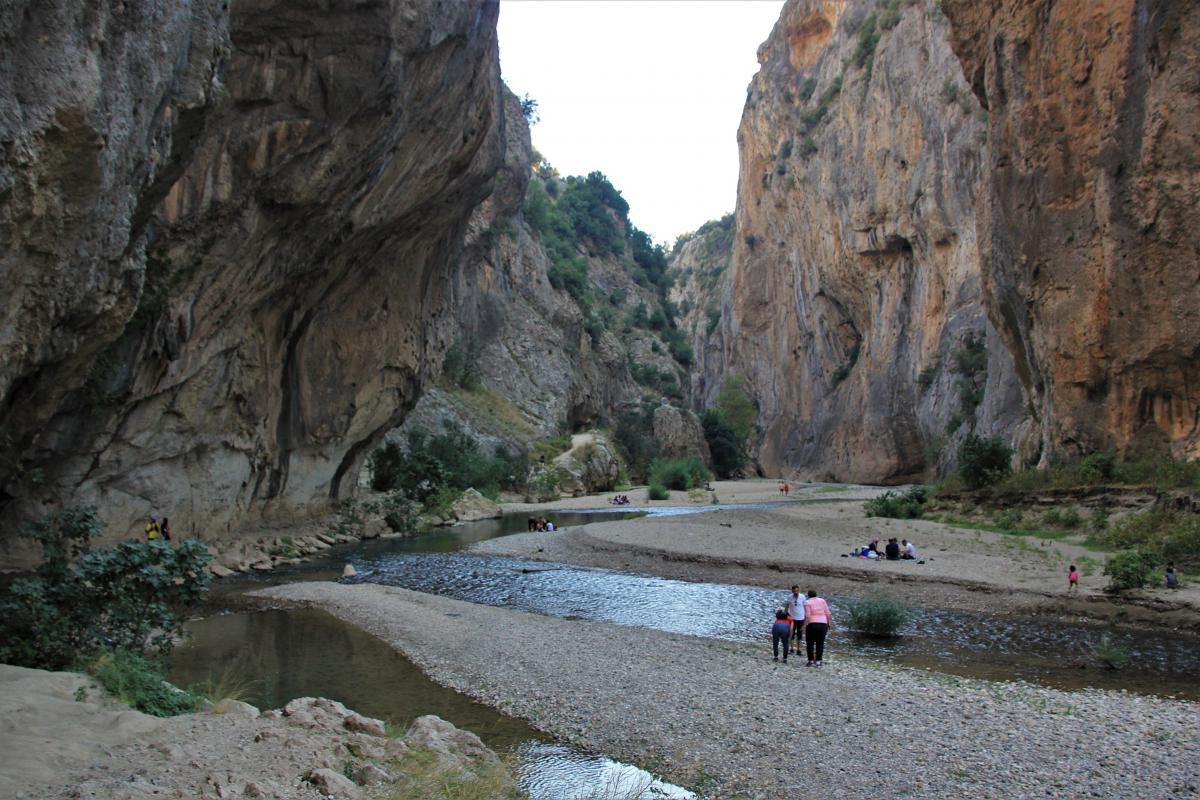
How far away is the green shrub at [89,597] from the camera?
30.4 ft

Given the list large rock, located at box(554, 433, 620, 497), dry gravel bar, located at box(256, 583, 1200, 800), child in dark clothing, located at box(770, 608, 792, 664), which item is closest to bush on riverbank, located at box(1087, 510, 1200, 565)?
dry gravel bar, located at box(256, 583, 1200, 800)

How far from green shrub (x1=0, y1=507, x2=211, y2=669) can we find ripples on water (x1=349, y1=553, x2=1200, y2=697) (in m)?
8.70

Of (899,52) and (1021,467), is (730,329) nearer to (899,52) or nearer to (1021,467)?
(899,52)

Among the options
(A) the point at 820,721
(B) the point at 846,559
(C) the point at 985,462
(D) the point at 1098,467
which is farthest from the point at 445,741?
(C) the point at 985,462

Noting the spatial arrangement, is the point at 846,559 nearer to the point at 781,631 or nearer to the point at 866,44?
the point at 781,631

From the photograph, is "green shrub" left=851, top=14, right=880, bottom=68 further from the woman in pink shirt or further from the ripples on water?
the woman in pink shirt

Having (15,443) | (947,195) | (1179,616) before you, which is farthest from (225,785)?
(947,195)

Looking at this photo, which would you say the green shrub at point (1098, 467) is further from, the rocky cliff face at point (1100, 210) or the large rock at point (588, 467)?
the large rock at point (588, 467)

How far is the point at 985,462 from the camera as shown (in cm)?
2934

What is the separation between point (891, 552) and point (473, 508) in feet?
81.0

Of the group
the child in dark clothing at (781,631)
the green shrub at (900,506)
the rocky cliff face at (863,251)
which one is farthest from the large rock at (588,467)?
the child in dark clothing at (781,631)

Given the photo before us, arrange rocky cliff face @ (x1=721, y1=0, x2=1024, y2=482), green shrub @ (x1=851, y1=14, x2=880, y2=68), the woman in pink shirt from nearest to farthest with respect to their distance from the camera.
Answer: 1. the woman in pink shirt
2. rocky cliff face @ (x1=721, y1=0, x2=1024, y2=482)
3. green shrub @ (x1=851, y1=14, x2=880, y2=68)

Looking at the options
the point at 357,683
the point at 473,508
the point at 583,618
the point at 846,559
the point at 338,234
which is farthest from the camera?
the point at 473,508

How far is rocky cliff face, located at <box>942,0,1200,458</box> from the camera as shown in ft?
72.3
